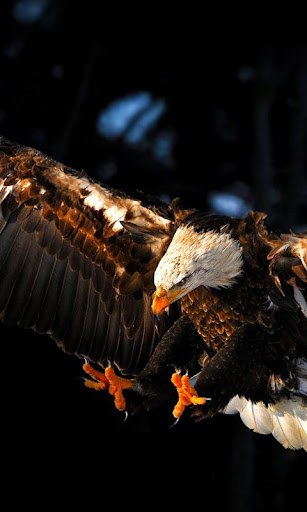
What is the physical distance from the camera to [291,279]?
438 centimetres

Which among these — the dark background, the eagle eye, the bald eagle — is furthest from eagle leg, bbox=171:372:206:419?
the dark background

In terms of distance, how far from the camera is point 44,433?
8312 millimetres

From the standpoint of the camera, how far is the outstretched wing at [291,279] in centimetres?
430

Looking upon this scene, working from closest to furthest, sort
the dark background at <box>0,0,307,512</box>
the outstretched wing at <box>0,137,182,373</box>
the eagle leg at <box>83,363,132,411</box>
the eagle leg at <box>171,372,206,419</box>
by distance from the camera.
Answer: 1. the eagle leg at <box>171,372,206,419</box>
2. the eagle leg at <box>83,363,132,411</box>
3. the outstretched wing at <box>0,137,182,373</box>
4. the dark background at <box>0,0,307,512</box>

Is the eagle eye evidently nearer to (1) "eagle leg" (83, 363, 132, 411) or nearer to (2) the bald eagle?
(2) the bald eagle

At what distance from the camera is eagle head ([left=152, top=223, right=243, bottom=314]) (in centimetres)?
430

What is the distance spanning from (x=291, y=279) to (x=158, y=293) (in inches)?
27.2

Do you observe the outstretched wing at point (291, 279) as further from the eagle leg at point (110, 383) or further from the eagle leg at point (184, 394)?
the eagle leg at point (110, 383)

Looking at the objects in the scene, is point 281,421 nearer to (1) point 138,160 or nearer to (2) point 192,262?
(2) point 192,262

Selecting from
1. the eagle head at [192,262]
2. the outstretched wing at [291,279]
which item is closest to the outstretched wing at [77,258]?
the eagle head at [192,262]

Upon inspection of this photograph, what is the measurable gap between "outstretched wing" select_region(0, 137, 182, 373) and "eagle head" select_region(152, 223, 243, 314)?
1.41 ft

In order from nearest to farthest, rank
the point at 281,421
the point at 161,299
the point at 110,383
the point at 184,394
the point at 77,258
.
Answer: the point at 161,299
the point at 184,394
the point at 110,383
the point at 281,421
the point at 77,258

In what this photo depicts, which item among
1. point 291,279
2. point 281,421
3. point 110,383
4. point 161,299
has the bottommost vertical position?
point 110,383

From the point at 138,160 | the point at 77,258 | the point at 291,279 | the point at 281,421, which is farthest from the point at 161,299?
the point at 138,160
